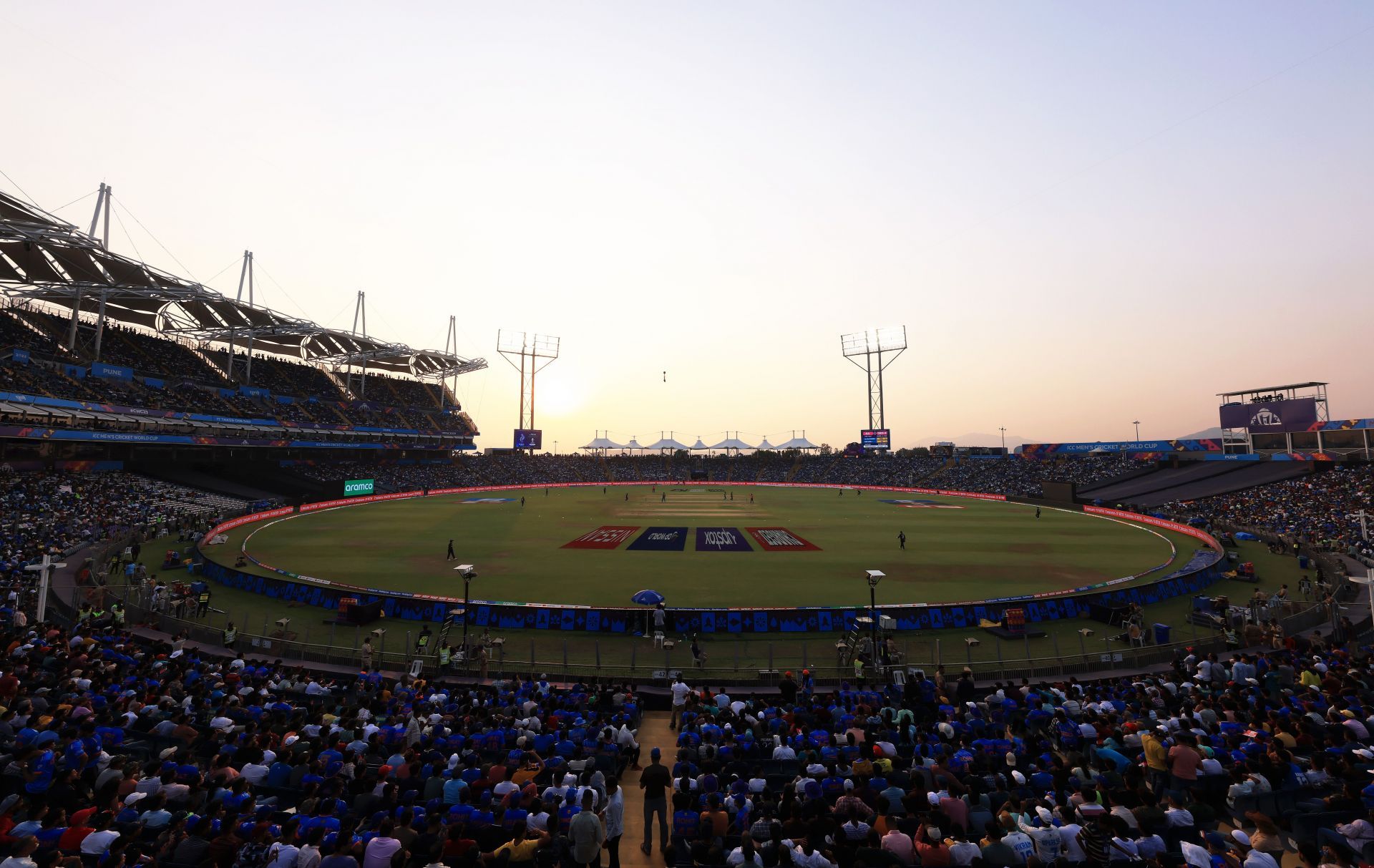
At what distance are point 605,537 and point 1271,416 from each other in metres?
78.2

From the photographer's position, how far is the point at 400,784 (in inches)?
360

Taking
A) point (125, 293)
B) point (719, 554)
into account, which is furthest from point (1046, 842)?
point (125, 293)

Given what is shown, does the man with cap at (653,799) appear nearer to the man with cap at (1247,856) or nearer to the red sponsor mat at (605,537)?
the man with cap at (1247,856)

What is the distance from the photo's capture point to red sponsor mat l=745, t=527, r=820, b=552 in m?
38.5

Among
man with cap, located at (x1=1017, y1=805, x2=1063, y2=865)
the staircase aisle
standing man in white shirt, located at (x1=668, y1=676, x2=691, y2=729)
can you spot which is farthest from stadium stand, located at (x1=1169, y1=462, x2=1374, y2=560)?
the staircase aisle

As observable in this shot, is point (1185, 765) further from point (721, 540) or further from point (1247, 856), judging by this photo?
point (721, 540)

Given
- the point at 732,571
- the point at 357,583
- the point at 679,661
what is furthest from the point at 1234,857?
the point at 357,583

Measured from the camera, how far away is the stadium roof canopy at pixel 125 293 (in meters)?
43.5

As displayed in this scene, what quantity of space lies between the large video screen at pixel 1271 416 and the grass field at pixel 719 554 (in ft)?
99.3

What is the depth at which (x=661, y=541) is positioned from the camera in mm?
42188

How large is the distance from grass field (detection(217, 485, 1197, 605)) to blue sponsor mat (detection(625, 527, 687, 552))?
591mm

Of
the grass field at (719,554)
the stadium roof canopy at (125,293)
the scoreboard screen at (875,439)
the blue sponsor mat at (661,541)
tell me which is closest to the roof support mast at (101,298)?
the stadium roof canopy at (125,293)

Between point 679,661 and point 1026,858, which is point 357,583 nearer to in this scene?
point 679,661

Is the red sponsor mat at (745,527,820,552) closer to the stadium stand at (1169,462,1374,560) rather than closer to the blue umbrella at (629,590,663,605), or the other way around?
the blue umbrella at (629,590,663,605)
